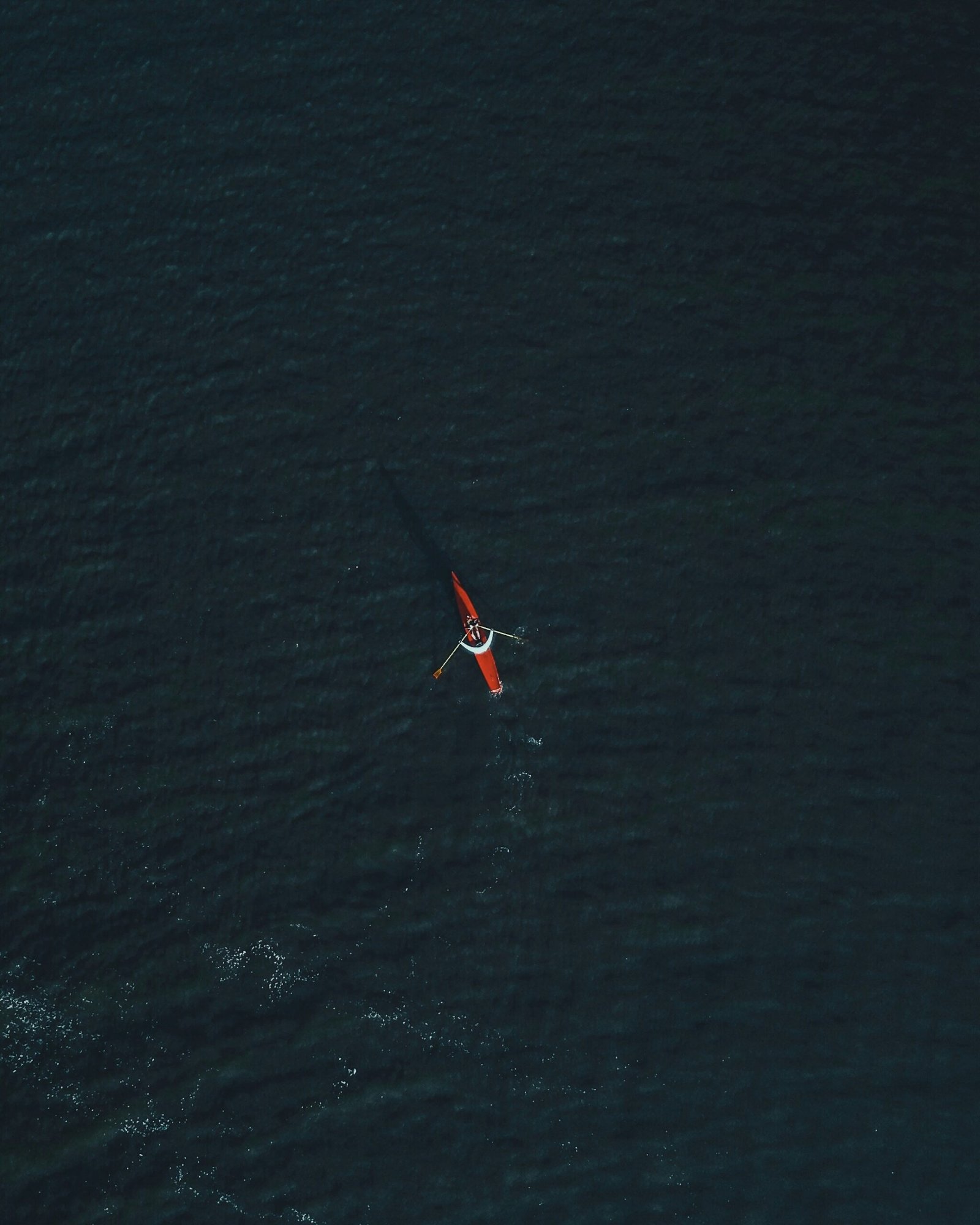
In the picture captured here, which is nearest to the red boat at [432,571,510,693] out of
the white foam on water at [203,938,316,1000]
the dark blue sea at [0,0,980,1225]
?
the dark blue sea at [0,0,980,1225]

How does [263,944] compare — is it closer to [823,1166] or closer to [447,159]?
[823,1166]

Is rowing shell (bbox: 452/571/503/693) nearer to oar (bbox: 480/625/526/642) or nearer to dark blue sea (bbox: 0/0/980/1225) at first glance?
oar (bbox: 480/625/526/642)

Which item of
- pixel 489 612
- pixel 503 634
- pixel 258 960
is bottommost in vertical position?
pixel 258 960

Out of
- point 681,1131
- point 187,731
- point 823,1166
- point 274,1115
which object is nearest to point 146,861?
point 187,731

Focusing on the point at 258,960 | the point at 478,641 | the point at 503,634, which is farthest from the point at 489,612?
the point at 258,960

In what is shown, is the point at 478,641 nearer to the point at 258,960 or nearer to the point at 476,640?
the point at 476,640
